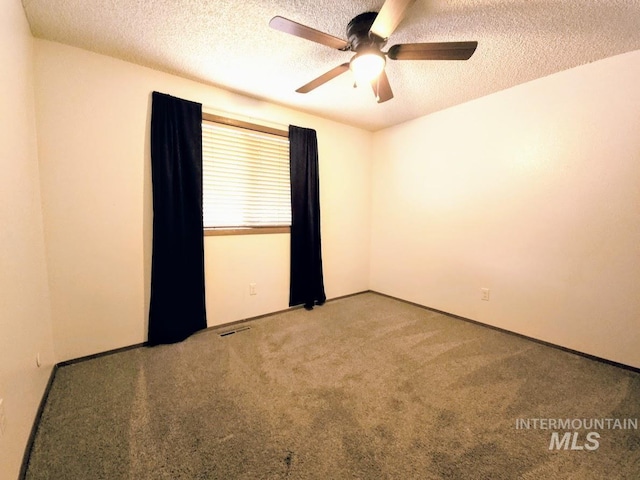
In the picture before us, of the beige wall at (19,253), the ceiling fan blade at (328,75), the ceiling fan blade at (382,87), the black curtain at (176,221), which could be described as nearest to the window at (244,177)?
the black curtain at (176,221)

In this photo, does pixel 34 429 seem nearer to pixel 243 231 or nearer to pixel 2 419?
pixel 2 419

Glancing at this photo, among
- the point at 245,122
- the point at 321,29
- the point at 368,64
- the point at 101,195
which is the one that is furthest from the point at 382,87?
the point at 101,195

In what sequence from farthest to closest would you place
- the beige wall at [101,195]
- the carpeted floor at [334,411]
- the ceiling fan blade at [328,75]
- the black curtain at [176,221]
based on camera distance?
the black curtain at [176,221]
the beige wall at [101,195]
the ceiling fan blade at [328,75]
the carpeted floor at [334,411]

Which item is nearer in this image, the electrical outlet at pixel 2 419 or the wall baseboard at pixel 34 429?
the electrical outlet at pixel 2 419

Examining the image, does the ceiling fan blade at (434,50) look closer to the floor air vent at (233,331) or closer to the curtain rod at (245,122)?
the curtain rod at (245,122)

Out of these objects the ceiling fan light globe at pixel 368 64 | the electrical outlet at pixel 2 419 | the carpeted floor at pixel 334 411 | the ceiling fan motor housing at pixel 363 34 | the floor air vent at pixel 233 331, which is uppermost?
the ceiling fan motor housing at pixel 363 34

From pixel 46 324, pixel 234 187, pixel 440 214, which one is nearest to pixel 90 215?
pixel 46 324

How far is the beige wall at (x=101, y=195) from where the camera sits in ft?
6.01

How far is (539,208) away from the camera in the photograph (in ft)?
7.55

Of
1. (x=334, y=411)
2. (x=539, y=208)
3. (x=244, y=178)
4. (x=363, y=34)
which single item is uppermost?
(x=363, y=34)

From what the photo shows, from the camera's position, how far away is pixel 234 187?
105 inches

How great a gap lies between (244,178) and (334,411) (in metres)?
2.25

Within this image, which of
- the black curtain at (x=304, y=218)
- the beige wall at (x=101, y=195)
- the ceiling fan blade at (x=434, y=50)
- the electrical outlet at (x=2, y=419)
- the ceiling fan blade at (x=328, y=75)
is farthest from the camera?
the black curtain at (x=304, y=218)

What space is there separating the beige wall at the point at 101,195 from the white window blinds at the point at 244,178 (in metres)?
0.22
